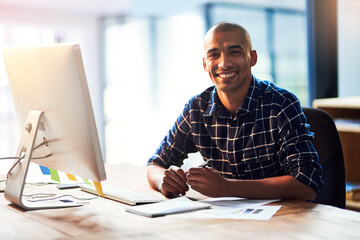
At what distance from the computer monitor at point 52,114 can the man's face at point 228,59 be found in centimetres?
57

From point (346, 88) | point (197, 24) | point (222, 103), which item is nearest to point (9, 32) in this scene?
point (197, 24)

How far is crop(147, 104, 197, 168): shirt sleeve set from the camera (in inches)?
77.5

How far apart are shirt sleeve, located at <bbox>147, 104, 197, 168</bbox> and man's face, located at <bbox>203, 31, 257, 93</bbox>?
0.23m

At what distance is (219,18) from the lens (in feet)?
20.7

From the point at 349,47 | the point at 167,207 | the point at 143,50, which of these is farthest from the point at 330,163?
the point at 143,50

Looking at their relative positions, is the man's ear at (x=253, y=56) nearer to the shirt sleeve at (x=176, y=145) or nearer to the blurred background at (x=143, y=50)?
the shirt sleeve at (x=176, y=145)

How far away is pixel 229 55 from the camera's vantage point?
178 centimetres

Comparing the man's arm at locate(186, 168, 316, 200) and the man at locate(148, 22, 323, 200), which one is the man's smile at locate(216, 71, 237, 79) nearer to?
the man at locate(148, 22, 323, 200)

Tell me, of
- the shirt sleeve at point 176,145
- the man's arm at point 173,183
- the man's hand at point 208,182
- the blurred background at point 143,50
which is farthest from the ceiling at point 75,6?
the man's hand at point 208,182

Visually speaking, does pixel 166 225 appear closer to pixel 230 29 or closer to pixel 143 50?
pixel 230 29

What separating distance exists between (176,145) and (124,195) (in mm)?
416

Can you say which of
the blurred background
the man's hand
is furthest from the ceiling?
the man's hand

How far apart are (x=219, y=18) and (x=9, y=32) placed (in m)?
2.46

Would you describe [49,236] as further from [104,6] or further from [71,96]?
[104,6]
